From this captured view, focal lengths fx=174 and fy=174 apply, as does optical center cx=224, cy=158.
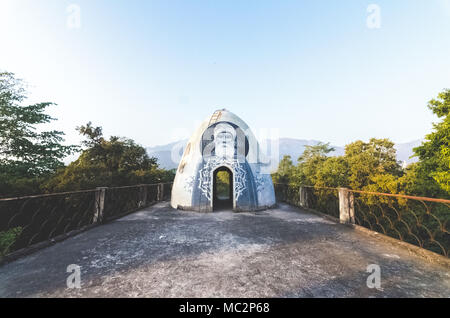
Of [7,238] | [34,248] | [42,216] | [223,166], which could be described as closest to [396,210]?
[223,166]

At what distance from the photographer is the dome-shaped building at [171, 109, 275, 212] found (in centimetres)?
834

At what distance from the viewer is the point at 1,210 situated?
7035 millimetres

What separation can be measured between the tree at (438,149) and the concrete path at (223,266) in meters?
10.9

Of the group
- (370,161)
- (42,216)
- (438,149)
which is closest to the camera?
(42,216)

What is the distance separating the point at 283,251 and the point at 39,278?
4.42 meters

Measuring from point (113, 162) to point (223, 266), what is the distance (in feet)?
51.3

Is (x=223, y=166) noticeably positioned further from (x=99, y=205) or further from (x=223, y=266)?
(x=223, y=266)

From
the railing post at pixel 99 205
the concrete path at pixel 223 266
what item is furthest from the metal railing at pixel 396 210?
the railing post at pixel 99 205

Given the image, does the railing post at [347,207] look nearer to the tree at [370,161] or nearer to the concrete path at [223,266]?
the concrete path at [223,266]

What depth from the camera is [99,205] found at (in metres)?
6.23

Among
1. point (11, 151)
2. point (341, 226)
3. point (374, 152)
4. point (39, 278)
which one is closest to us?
point (39, 278)

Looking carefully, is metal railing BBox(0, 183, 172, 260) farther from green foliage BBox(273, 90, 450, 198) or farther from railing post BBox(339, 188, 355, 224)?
green foliage BBox(273, 90, 450, 198)
